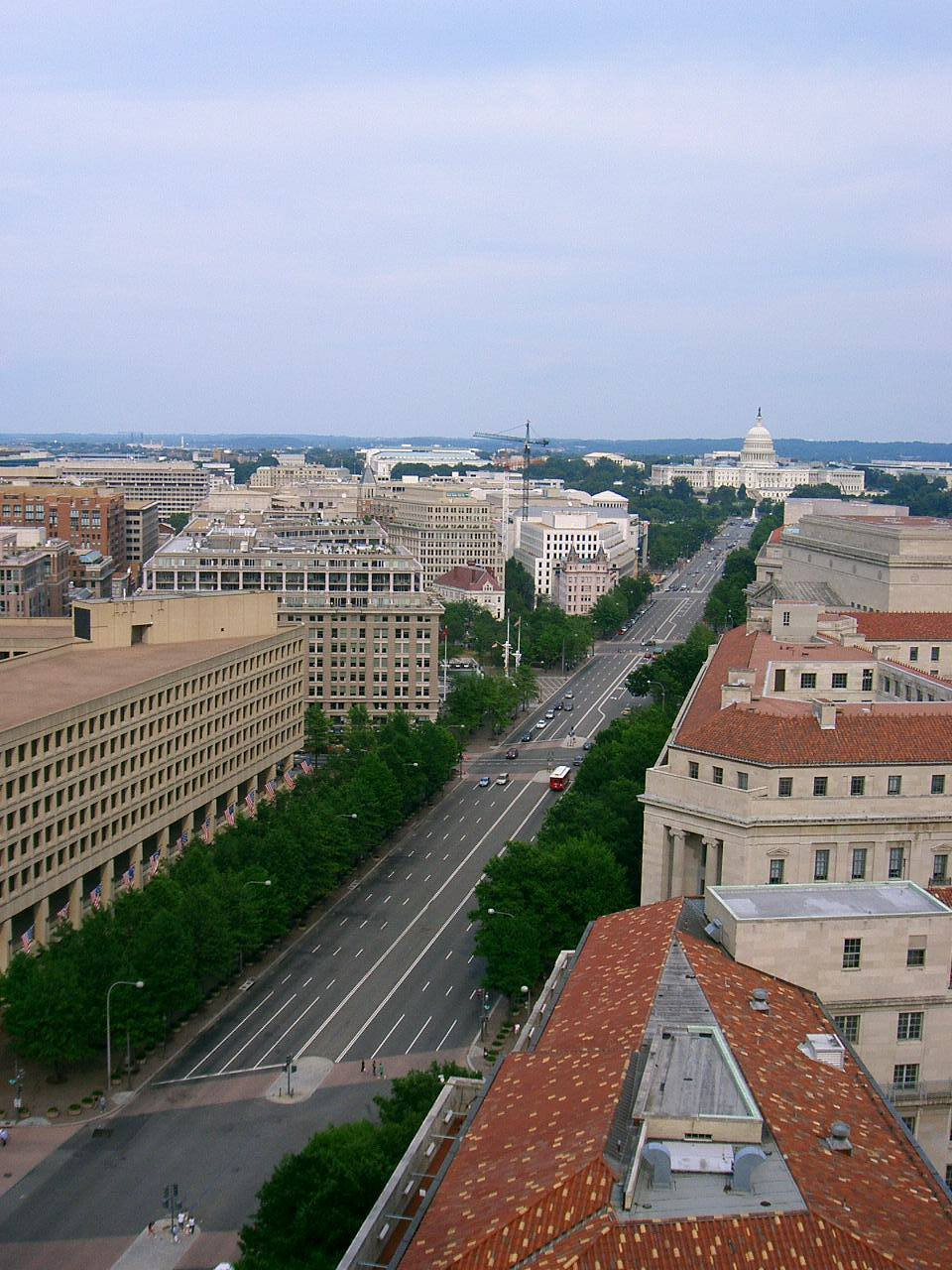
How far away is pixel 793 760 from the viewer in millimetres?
78312

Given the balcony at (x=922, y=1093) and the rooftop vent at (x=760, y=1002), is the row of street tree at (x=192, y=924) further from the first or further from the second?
the balcony at (x=922, y=1093)

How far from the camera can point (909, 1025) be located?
60.5 meters

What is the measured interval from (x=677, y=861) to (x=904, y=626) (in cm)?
5769

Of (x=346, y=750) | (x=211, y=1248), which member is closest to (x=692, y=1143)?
(x=211, y=1248)

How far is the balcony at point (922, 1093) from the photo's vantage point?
59750 mm

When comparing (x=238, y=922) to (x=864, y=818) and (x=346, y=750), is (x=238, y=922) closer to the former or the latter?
(x=864, y=818)

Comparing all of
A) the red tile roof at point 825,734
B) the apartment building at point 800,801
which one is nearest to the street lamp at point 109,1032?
the apartment building at point 800,801

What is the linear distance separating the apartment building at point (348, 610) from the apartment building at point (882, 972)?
99.5 m

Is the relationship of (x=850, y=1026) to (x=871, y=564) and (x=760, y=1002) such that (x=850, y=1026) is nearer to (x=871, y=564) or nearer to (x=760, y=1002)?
(x=760, y=1002)

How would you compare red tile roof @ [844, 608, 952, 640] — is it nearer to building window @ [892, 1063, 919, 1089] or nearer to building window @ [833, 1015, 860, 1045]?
building window @ [892, 1063, 919, 1089]

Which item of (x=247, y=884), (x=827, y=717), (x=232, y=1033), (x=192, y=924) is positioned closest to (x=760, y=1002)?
(x=827, y=717)

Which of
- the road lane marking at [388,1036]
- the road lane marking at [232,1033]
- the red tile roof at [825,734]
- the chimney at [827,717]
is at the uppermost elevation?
the chimney at [827,717]

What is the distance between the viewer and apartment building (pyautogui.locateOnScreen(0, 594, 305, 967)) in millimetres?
89500

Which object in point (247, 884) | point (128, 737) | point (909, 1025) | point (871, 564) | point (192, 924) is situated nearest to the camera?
point (909, 1025)
